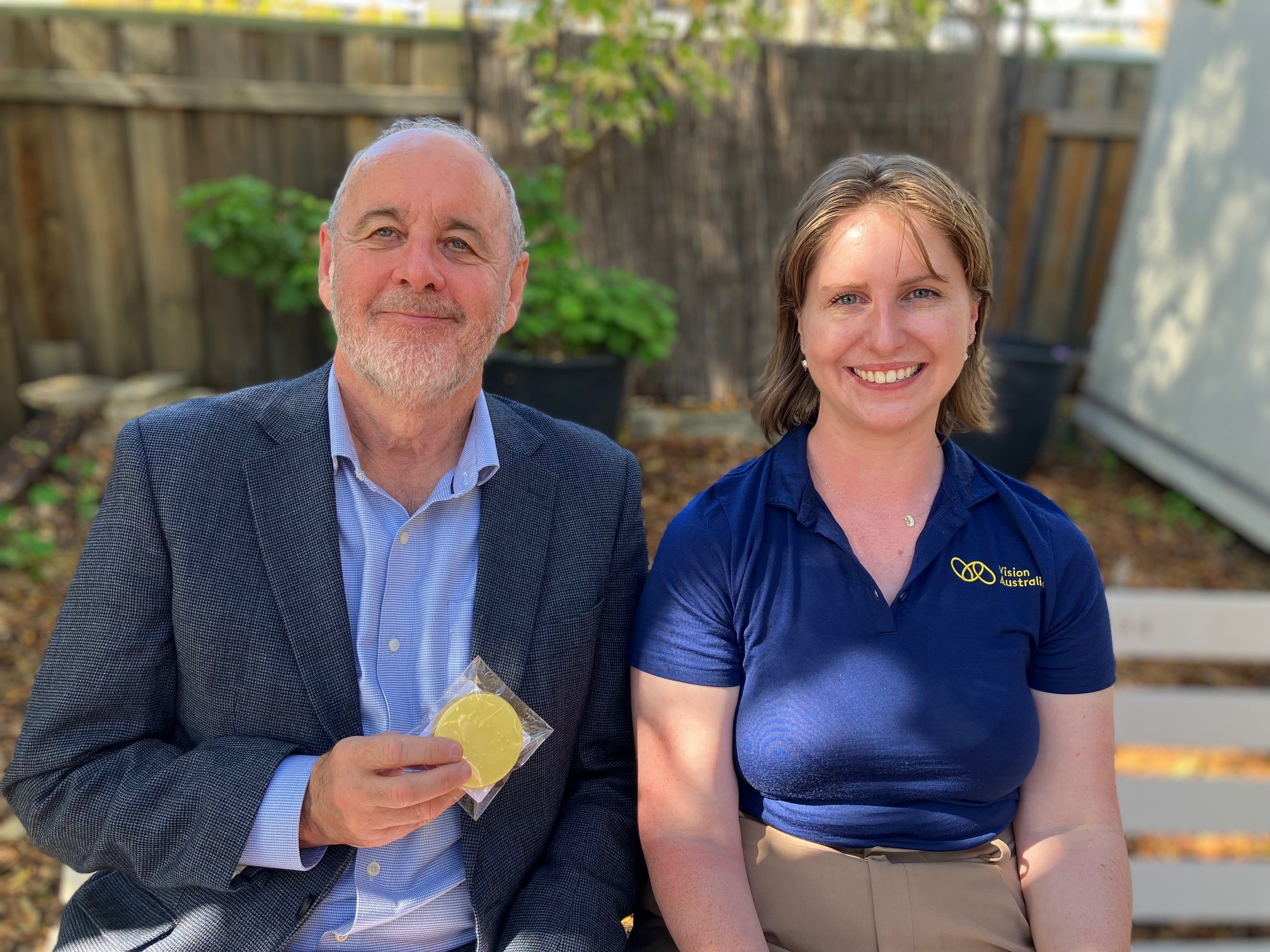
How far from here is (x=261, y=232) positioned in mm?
5281

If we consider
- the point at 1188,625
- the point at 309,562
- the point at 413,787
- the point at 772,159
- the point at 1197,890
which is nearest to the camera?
the point at 413,787

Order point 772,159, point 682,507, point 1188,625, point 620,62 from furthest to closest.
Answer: point 772,159
point 620,62
point 682,507
point 1188,625

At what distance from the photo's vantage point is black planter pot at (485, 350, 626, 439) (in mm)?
5086

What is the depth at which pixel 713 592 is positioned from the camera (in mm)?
1933

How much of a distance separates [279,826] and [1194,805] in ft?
7.68

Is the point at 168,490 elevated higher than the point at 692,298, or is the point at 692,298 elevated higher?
the point at 168,490

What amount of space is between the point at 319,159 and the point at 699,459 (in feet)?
8.90

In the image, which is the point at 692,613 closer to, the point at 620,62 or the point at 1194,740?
the point at 1194,740

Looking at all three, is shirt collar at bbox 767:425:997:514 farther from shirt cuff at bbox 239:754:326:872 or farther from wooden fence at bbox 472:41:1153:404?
wooden fence at bbox 472:41:1153:404

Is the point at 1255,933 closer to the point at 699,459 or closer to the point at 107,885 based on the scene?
the point at 699,459

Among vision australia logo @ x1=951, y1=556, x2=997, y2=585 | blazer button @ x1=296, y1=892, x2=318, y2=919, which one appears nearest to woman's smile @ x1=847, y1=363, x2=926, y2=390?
vision australia logo @ x1=951, y1=556, x2=997, y2=585

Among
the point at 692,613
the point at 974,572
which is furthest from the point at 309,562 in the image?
the point at 974,572

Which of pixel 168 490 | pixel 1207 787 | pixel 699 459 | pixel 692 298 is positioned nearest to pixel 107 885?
pixel 168 490

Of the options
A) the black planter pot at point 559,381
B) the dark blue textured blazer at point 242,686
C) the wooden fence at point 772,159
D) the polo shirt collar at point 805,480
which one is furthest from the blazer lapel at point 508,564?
the wooden fence at point 772,159
